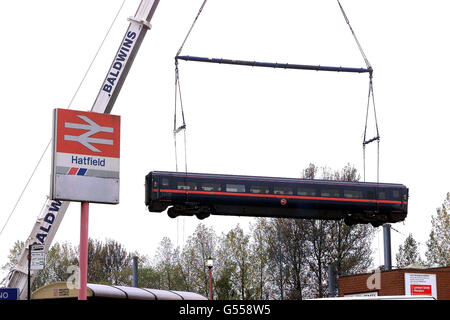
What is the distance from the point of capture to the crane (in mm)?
28844

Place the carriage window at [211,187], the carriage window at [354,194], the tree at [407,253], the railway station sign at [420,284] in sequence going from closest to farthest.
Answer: the railway station sign at [420,284], the carriage window at [211,187], the carriage window at [354,194], the tree at [407,253]

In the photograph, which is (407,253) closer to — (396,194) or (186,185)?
(396,194)

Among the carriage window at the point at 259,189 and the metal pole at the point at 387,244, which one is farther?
the metal pole at the point at 387,244

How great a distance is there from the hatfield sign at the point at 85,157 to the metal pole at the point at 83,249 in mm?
A: 154

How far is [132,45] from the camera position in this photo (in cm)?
3078

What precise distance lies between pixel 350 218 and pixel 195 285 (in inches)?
821

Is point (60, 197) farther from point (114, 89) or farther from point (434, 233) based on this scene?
point (434, 233)

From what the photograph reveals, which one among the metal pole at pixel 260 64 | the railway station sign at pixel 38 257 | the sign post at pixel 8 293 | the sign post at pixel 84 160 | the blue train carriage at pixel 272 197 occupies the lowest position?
the sign post at pixel 8 293

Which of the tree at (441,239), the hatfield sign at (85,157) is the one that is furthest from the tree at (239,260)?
the hatfield sign at (85,157)

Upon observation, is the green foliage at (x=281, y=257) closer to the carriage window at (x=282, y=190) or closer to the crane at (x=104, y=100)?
the carriage window at (x=282, y=190)

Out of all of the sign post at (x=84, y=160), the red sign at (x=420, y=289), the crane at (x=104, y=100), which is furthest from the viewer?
the red sign at (x=420, y=289)

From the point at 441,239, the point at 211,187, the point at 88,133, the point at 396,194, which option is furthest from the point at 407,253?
the point at 88,133

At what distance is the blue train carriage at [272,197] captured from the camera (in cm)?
3662
